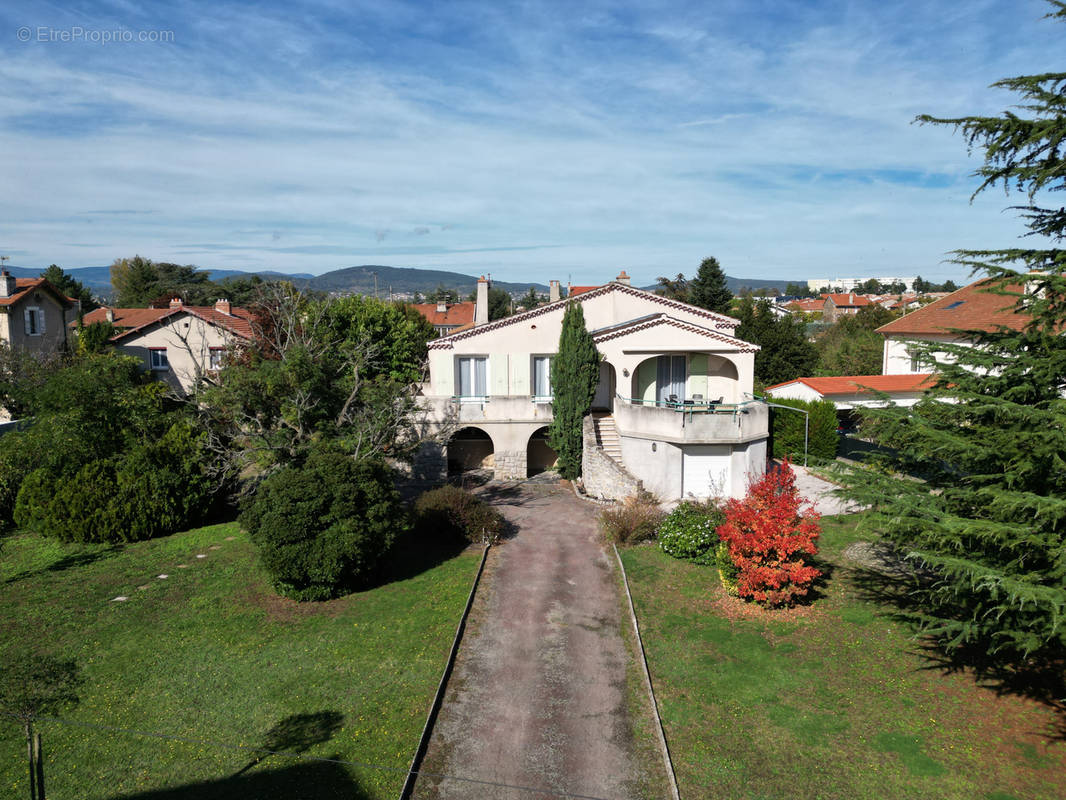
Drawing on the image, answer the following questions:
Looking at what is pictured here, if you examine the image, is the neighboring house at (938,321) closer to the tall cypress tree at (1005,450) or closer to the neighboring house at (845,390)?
the neighboring house at (845,390)

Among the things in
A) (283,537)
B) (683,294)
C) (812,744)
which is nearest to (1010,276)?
(812,744)

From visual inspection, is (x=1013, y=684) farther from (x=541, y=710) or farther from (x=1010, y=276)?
(x=541, y=710)

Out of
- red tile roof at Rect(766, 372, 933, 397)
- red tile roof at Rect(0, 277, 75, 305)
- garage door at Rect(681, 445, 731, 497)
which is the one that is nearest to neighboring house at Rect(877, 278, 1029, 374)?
red tile roof at Rect(766, 372, 933, 397)

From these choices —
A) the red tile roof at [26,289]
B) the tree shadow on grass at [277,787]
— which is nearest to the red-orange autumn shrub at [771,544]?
the tree shadow on grass at [277,787]

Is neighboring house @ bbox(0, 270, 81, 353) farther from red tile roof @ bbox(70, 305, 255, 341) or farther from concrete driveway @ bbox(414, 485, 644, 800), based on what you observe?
concrete driveway @ bbox(414, 485, 644, 800)

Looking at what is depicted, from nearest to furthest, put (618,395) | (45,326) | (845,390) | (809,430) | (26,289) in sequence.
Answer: (618,395)
(809,430)
(845,390)
(26,289)
(45,326)

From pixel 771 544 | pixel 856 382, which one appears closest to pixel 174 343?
pixel 856 382

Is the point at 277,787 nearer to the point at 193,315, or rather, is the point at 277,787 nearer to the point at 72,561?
the point at 72,561
